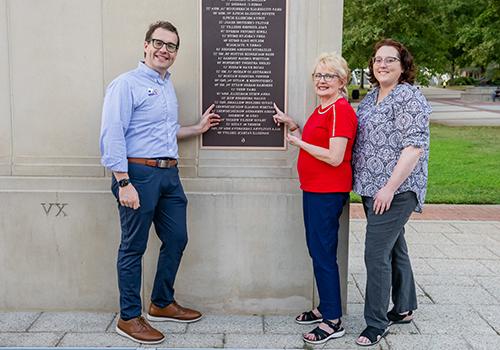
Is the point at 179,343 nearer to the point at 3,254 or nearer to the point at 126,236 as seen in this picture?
the point at 126,236

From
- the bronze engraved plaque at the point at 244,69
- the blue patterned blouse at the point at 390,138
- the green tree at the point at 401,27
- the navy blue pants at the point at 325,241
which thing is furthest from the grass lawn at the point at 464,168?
the green tree at the point at 401,27

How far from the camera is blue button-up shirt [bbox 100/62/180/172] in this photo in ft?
13.6

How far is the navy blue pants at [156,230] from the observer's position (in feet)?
14.3

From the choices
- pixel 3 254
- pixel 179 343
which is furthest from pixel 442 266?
pixel 3 254

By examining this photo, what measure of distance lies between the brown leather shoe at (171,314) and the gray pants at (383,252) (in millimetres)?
1448

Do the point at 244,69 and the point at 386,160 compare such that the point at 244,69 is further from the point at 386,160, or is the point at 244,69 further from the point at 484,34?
the point at 484,34

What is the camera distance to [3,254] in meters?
4.99

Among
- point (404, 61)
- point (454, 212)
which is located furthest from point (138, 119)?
point (454, 212)

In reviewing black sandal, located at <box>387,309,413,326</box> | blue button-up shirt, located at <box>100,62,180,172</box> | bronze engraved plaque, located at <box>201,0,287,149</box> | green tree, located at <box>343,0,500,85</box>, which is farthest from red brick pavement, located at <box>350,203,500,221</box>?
green tree, located at <box>343,0,500,85</box>

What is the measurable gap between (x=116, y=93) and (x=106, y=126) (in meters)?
0.25

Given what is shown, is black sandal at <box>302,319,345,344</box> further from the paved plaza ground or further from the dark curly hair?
the dark curly hair

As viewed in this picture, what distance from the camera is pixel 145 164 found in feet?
14.3

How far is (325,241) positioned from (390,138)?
0.92 metres

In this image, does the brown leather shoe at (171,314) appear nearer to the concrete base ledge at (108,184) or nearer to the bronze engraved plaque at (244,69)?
the concrete base ledge at (108,184)
